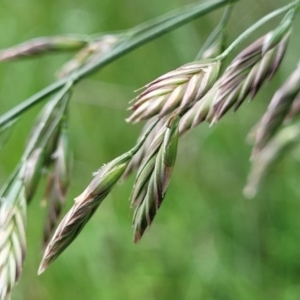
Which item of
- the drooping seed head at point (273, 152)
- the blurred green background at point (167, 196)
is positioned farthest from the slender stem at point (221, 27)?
the blurred green background at point (167, 196)

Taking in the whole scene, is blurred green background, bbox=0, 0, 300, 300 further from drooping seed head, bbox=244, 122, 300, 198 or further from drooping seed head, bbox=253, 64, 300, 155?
drooping seed head, bbox=253, 64, 300, 155

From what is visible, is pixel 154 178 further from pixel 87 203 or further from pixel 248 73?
pixel 248 73

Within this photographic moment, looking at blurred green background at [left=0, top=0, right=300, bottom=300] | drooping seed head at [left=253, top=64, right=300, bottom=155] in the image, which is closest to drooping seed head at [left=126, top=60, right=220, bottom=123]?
drooping seed head at [left=253, top=64, right=300, bottom=155]

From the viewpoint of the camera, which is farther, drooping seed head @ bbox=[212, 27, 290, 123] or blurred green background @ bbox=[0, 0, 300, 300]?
blurred green background @ bbox=[0, 0, 300, 300]

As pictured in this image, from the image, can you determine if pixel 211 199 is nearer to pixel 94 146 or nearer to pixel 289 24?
pixel 94 146

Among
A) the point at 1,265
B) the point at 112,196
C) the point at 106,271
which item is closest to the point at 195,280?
the point at 106,271

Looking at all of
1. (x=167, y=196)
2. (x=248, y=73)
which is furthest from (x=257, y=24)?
(x=167, y=196)
